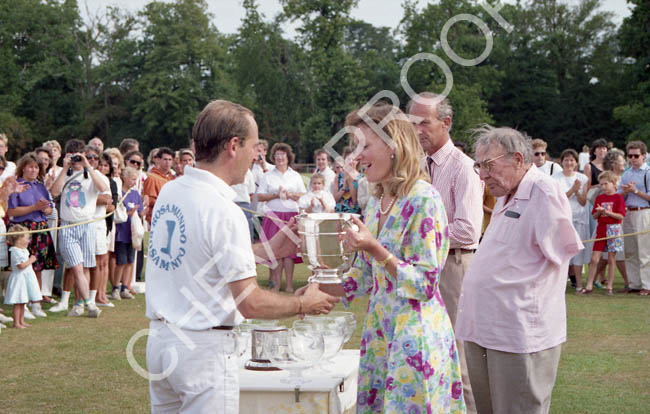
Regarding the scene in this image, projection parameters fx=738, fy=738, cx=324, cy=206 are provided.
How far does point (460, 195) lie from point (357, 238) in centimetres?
184

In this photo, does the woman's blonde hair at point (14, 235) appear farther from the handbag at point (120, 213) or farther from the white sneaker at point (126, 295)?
the white sneaker at point (126, 295)

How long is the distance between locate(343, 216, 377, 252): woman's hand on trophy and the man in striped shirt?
165cm

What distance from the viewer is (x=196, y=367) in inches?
105

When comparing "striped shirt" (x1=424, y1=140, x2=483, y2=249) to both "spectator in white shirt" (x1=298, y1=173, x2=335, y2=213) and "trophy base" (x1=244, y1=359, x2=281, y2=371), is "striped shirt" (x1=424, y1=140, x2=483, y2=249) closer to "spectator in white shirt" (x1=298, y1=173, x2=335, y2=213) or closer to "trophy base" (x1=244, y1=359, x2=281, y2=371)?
"trophy base" (x1=244, y1=359, x2=281, y2=371)

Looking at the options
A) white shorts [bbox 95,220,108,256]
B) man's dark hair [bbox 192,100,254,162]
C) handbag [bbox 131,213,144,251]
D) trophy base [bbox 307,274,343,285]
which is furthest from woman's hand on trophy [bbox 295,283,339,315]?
handbag [bbox 131,213,144,251]

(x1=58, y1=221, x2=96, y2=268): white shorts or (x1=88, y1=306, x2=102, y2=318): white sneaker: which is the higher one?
(x1=58, y1=221, x2=96, y2=268): white shorts

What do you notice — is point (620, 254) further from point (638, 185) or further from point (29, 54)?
point (29, 54)

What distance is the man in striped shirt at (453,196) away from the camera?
4.54 meters

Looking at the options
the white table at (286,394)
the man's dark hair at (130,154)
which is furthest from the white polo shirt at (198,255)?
the man's dark hair at (130,154)

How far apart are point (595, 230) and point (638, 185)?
0.92 m

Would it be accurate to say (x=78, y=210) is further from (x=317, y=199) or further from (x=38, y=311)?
(x=317, y=199)

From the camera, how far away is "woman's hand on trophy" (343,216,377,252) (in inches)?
114

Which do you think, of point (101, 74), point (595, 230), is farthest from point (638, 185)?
point (101, 74)

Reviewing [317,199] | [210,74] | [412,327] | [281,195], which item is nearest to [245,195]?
[281,195]
